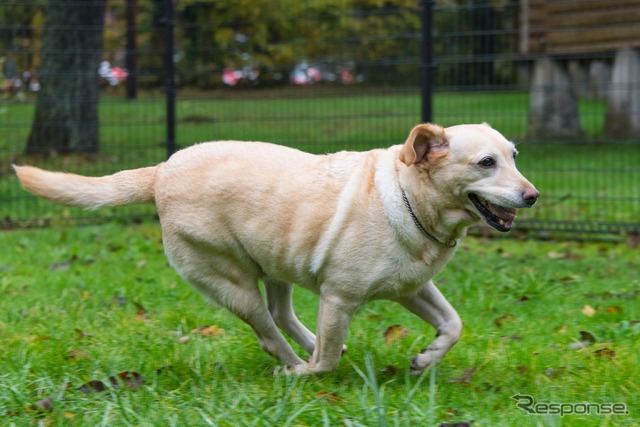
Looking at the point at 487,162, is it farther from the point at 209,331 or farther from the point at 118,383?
the point at 209,331

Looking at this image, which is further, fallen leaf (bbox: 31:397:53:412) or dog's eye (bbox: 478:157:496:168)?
dog's eye (bbox: 478:157:496:168)

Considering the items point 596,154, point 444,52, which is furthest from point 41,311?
point 596,154

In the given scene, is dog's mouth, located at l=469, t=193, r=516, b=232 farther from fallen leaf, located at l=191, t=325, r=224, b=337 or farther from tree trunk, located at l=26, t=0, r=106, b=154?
tree trunk, located at l=26, t=0, r=106, b=154

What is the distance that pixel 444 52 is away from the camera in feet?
29.6

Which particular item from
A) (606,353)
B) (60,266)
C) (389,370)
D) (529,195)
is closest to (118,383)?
(389,370)

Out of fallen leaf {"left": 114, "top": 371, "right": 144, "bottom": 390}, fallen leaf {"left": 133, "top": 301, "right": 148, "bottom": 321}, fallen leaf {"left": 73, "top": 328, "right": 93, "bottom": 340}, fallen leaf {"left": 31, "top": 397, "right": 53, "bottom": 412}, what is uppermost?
fallen leaf {"left": 31, "top": 397, "right": 53, "bottom": 412}

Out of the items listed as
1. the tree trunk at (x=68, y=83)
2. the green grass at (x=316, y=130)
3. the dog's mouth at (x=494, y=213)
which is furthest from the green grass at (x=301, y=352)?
the tree trunk at (x=68, y=83)

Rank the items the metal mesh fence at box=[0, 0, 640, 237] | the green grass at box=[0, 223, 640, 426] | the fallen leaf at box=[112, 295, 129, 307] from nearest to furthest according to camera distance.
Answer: the green grass at box=[0, 223, 640, 426] < the fallen leaf at box=[112, 295, 129, 307] < the metal mesh fence at box=[0, 0, 640, 237]

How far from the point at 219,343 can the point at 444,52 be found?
515 centimetres

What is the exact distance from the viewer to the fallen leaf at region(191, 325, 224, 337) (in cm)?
512

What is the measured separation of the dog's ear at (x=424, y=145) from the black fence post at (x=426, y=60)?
173 inches

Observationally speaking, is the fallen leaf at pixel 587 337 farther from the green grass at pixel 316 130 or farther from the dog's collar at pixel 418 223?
the green grass at pixel 316 130

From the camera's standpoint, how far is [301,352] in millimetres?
4969

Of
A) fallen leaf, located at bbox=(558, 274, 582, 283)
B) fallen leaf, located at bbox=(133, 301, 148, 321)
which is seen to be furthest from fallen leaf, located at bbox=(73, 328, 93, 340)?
fallen leaf, located at bbox=(558, 274, 582, 283)
